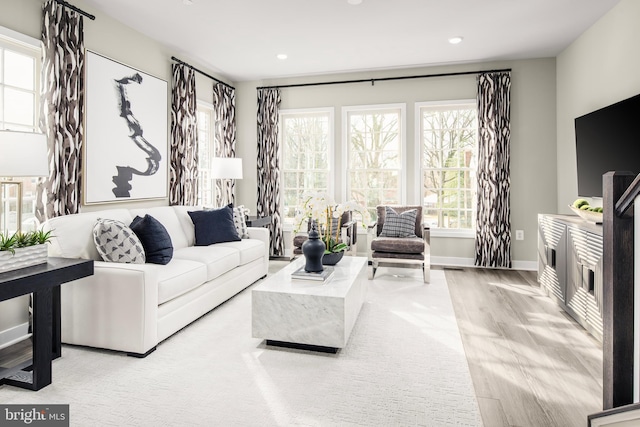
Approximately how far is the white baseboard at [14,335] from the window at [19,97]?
76 cm

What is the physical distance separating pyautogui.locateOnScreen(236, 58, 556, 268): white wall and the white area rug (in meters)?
2.86

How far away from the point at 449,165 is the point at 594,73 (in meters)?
2.00

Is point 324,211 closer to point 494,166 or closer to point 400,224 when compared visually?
point 400,224

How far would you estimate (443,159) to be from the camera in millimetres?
5598

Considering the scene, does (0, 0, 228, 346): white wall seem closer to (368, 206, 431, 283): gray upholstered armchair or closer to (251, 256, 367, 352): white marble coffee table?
(251, 256, 367, 352): white marble coffee table

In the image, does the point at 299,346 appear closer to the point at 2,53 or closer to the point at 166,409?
the point at 166,409

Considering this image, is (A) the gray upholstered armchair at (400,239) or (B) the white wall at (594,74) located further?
(A) the gray upholstered armchair at (400,239)

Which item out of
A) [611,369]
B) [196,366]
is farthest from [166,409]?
[611,369]

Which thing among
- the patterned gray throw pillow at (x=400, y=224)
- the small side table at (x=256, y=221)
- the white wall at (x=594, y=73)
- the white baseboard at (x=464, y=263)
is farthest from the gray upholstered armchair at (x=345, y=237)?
the white wall at (x=594, y=73)

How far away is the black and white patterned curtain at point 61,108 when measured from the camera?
10.2ft

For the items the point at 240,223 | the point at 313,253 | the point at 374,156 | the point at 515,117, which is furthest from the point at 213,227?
the point at 515,117

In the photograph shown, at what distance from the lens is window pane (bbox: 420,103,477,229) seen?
18.1 ft

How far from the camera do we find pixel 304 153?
6152mm

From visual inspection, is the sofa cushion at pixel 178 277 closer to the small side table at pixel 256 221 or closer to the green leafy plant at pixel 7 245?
the green leafy plant at pixel 7 245
